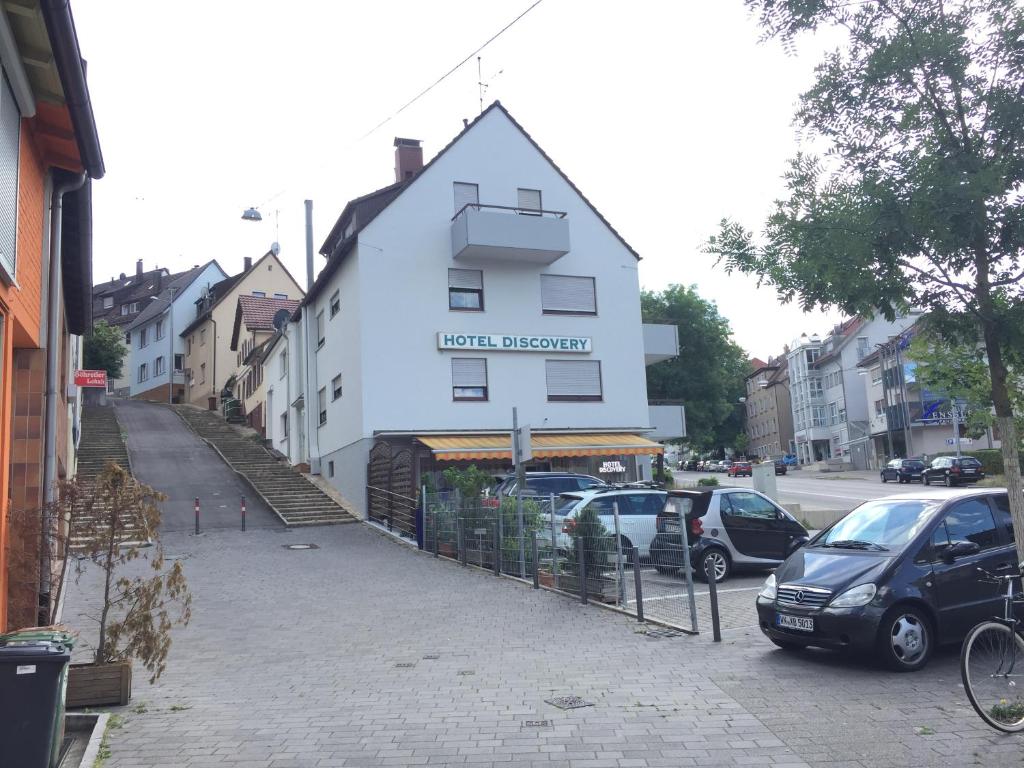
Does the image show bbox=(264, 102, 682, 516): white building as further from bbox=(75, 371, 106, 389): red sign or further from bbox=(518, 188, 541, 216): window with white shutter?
bbox=(75, 371, 106, 389): red sign

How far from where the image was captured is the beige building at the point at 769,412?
333ft

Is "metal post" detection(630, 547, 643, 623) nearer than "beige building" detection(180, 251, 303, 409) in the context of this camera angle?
Yes

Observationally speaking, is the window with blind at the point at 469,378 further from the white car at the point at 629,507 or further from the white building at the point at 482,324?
the white car at the point at 629,507

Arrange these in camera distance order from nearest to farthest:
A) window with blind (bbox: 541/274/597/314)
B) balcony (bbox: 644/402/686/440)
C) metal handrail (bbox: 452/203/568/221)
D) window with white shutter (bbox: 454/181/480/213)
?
1. metal handrail (bbox: 452/203/568/221)
2. window with white shutter (bbox: 454/181/480/213)
3. window with blind (bbox: 541/274/597/314)
4. balcony (bbox: 644/402/686/440)

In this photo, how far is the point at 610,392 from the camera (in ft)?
99.5

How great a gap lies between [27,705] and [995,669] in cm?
644

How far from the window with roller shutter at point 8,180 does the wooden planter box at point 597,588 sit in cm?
838

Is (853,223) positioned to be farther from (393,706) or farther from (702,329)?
(702,329)

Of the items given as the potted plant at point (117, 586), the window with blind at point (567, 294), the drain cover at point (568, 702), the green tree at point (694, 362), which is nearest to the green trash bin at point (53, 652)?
the potted plant at point (117, 586)

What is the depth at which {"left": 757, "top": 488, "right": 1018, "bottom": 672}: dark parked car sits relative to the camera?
8445 millimetres

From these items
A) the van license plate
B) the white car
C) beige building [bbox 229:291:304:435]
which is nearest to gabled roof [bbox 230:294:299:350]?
beige building [bbox 229:291:304:435]

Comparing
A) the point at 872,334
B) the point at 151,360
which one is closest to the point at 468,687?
the point at 151,360

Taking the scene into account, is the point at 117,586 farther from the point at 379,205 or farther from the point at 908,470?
the point at 908,470

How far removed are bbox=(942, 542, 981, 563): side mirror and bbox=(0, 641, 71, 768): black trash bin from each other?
791 centimetres
